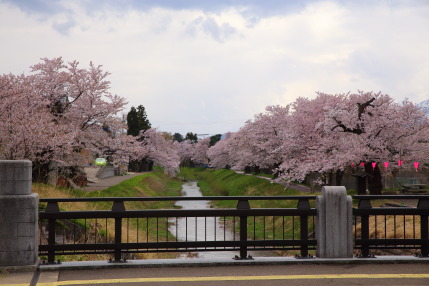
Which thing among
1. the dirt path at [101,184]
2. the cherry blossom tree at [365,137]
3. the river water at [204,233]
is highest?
the cherry blossom tree at [365,137]

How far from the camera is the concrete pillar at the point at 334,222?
868cm

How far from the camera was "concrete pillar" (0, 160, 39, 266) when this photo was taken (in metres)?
7.79

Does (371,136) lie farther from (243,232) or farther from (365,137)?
(243,232)

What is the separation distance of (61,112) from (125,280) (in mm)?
31425

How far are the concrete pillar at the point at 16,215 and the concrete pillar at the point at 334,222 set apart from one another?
465 cm

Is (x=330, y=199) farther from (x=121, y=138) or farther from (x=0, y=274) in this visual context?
(x=121, y=138)

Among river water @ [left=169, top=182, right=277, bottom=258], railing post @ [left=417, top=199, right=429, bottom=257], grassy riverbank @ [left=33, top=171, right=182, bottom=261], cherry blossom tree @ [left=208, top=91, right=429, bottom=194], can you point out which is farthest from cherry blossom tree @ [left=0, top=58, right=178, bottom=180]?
railing post @ [left=417, top=199, right=429, bottom=257]

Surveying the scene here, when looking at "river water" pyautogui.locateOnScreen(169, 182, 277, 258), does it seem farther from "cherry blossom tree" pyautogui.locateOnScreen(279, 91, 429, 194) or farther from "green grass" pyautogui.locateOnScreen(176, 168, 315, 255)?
"cherry blossom tree" pyautogui.locateOnScreen(279, 91, 429, 194)

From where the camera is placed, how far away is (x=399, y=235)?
57.1ft

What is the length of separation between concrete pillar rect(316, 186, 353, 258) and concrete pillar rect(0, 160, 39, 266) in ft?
15.3

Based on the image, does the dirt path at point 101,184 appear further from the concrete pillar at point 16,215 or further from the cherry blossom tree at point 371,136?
the concrete pillar at point 16,215

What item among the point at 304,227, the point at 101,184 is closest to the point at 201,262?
the point at 304,227

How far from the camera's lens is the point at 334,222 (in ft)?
28.6

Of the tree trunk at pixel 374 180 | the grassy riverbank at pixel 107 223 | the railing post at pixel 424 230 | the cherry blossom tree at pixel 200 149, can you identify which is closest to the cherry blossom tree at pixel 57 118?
the grassy riverbank at pixel 107 223
